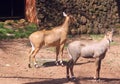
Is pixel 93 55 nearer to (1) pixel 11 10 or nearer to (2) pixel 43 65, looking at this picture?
(2) pixel 43 65

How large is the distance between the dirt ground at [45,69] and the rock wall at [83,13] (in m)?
2.12

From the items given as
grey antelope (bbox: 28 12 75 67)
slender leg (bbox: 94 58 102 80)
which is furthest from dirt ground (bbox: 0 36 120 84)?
grey antelope (bbox: 28 12 75 67)

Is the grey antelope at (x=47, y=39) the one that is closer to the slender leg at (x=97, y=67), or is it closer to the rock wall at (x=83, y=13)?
the slender leg at (x=97, y=67)

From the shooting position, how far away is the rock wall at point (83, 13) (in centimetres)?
1628

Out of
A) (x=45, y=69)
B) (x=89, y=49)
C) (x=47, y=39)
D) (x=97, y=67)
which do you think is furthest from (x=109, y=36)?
(x=45, y=69)

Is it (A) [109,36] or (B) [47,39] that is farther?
(B) [47,39]

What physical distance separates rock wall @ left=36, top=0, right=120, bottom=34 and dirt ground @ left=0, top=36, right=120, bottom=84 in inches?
83.4

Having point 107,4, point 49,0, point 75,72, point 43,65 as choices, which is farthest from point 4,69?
point 107,4

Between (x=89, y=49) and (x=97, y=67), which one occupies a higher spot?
(x=89, y=49)

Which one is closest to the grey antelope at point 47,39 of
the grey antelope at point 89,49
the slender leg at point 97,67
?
the grey antelope at point 89,49

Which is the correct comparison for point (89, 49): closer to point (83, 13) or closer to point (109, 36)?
point (109, 36)

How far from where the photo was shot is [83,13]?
1670 centimetres

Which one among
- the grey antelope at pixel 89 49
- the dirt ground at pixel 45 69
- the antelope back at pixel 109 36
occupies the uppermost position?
the antelope back at pixel 109 36

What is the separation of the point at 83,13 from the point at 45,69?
17.2 ft
